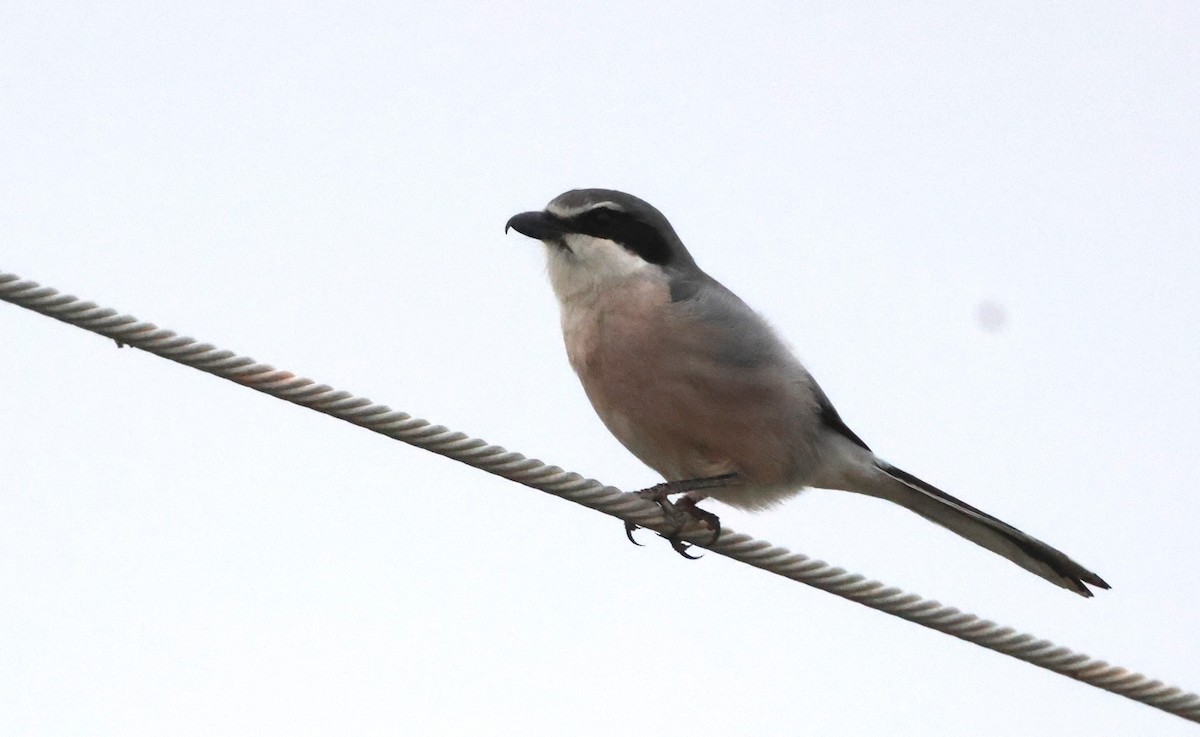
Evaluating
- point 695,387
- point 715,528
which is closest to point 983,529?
Answer: point 715,528

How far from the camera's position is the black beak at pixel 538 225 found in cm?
580

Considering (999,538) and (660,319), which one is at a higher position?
(660,319)

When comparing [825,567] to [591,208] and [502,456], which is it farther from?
[591,208]

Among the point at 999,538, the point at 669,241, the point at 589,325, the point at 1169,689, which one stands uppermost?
the point at 669,241

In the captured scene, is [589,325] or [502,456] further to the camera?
[589,325]

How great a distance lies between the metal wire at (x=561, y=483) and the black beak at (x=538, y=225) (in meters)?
1.28

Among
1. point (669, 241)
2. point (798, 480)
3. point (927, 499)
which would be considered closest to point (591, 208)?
point (669, 241)

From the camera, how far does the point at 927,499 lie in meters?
5.73

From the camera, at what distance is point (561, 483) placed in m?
4.18

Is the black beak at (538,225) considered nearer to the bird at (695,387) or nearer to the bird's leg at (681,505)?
the bird at (695,387)

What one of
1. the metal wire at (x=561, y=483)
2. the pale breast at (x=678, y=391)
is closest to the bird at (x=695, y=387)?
the pale breast at (x=678, y=391)

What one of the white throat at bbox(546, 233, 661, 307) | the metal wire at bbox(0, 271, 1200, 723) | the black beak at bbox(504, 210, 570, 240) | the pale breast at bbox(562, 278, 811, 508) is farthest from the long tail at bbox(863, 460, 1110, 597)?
the black beak at bbox(504, 210, 570, 240)

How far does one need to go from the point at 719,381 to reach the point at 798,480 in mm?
588

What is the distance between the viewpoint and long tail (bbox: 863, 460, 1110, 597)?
5285 mm
